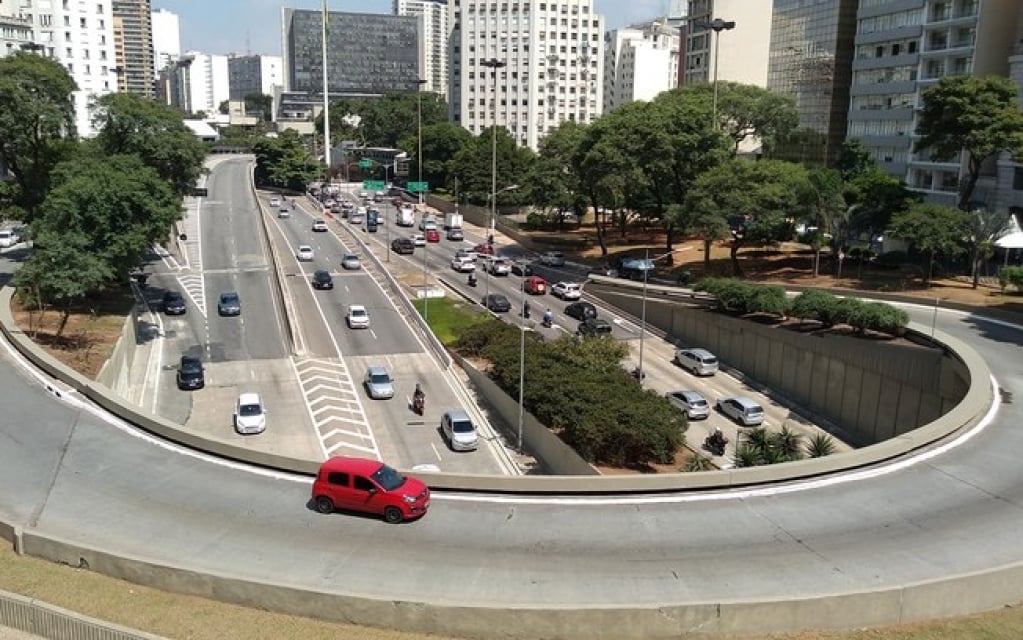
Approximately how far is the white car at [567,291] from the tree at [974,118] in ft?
91.5

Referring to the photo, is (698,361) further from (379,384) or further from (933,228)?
(379,384)

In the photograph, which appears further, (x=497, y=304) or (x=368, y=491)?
(x=497, y=304)

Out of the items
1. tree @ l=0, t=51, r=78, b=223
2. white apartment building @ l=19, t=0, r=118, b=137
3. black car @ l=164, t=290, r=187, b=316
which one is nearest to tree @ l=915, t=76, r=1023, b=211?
black car @ l=164, t=290, r=187, b=316

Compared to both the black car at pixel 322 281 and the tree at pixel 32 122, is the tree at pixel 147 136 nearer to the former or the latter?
the tree at pixel 32 122

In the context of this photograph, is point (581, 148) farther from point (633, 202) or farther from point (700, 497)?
point (700, 497)

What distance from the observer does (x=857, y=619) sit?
18172mm

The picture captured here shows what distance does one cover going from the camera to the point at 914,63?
85000 millimetres

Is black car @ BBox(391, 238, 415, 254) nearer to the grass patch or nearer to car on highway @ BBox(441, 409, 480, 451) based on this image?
the grass patch

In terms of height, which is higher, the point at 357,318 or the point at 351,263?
the point at 351,263

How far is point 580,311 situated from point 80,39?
10658 centimetres

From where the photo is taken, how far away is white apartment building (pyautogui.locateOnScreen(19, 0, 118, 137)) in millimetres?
128375

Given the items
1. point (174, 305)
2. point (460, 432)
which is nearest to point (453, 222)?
point (174, 305)

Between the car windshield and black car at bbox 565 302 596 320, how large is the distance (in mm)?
40121

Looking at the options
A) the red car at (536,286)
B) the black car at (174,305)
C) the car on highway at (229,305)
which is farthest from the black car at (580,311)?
the black car at (174,305)
